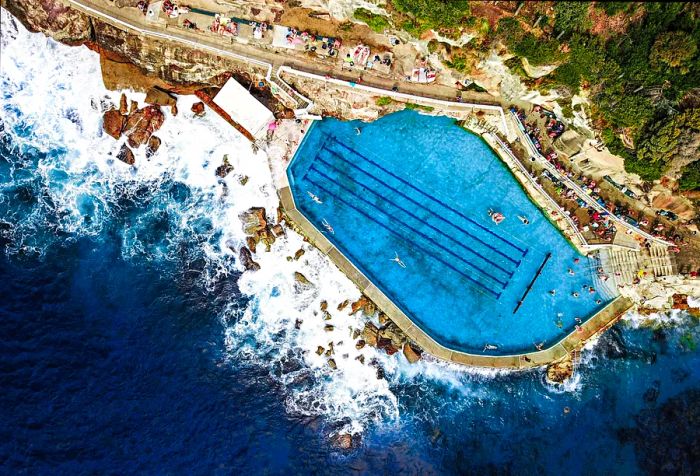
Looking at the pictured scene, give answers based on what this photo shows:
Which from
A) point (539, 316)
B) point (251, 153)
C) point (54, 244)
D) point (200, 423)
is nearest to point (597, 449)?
point (539, 316)

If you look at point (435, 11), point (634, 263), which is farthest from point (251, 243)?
point (634, 263)

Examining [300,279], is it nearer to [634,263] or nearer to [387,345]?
[387,345]

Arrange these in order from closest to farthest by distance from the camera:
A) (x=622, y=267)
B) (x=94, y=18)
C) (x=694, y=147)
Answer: (x=694, y=147), (x=94, y=18), (x=622, y=267)

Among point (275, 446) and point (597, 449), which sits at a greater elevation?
point (597, 449)

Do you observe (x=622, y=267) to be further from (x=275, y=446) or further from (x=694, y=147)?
(x=275, y=446)

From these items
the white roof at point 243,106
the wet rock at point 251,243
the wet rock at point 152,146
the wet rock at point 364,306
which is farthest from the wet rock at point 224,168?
the wet rock at point 364,306

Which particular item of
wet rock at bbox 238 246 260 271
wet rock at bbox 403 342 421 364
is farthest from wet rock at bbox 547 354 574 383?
wet rock at bbox 238 246 260 271

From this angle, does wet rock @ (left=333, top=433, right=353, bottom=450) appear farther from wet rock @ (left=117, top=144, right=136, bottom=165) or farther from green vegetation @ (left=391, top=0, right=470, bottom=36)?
green vegetation @ (left=391, top=0, right=470, bottom=36)

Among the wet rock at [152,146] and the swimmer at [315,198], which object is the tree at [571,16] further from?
the wet rock at [152,146]
